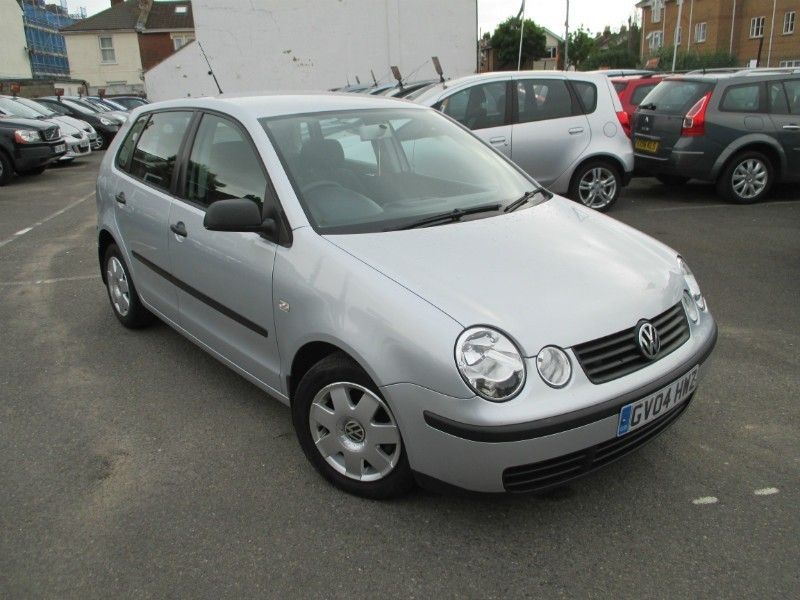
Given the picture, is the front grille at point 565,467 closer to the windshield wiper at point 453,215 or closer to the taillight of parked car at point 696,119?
the windshield wiper at point 453,215

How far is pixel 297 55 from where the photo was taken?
25.5 metres

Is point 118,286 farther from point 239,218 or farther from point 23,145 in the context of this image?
point 23,145

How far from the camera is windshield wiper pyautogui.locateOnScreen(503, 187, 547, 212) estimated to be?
3.52 m

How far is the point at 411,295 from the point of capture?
2.59 metres

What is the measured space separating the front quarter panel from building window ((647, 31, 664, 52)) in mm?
62875

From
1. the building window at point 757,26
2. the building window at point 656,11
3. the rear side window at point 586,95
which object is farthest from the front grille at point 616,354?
the building window at point 656,11

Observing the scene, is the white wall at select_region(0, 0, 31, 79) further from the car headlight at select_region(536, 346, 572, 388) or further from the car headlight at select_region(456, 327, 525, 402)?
the car headlight at select_region(536, 346, 572, 388)

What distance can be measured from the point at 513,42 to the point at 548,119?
69160 millimetres

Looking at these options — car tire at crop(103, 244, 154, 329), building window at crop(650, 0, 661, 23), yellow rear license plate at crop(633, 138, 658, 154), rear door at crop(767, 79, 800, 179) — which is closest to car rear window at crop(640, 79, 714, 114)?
yellow rear license plate at crop(633, 138, 658, 154)

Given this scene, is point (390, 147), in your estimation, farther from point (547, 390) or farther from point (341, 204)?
point (547, 390)

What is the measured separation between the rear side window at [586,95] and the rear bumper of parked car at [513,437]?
21.3 feet

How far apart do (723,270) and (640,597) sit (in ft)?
14.9

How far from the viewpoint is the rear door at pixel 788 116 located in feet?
28.7

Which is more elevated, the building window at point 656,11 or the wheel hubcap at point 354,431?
the building window at point 656,11
